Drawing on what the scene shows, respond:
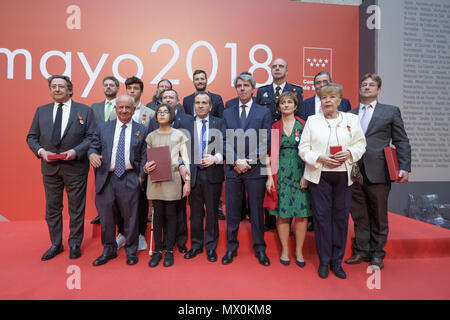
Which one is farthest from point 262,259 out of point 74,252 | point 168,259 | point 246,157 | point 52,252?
point 52,252

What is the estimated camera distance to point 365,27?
4539 mm

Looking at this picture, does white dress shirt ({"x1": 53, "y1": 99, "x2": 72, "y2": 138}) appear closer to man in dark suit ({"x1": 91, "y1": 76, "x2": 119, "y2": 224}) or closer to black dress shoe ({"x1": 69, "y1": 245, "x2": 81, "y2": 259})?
man in dark suit ({"x1": 91, "y1": 76, "x2": 119, "y2": 224})

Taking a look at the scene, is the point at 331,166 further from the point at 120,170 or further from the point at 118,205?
the point at 118,205

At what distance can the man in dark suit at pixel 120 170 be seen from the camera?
2.55 metres

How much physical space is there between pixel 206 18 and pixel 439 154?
16.4 feet

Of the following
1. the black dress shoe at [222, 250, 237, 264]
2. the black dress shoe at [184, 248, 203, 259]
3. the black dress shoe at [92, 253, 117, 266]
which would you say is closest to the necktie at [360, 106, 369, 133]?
the black dress shoe at [222, 250, 237, 264]

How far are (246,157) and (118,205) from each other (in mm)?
1511

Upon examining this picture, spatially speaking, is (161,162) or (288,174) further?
(288,174)

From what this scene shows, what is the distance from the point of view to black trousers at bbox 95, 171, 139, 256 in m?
2.58

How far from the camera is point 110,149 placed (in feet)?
8.39

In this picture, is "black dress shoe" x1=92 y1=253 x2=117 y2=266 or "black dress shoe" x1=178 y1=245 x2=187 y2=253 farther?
"black dress shoe" x1=178 y1=245 x2=187 y2=253

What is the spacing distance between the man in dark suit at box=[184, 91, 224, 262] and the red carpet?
398 mm

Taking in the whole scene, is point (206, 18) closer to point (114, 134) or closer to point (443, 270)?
point (114, 134)

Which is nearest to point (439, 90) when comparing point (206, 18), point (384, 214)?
point (384, 214)
